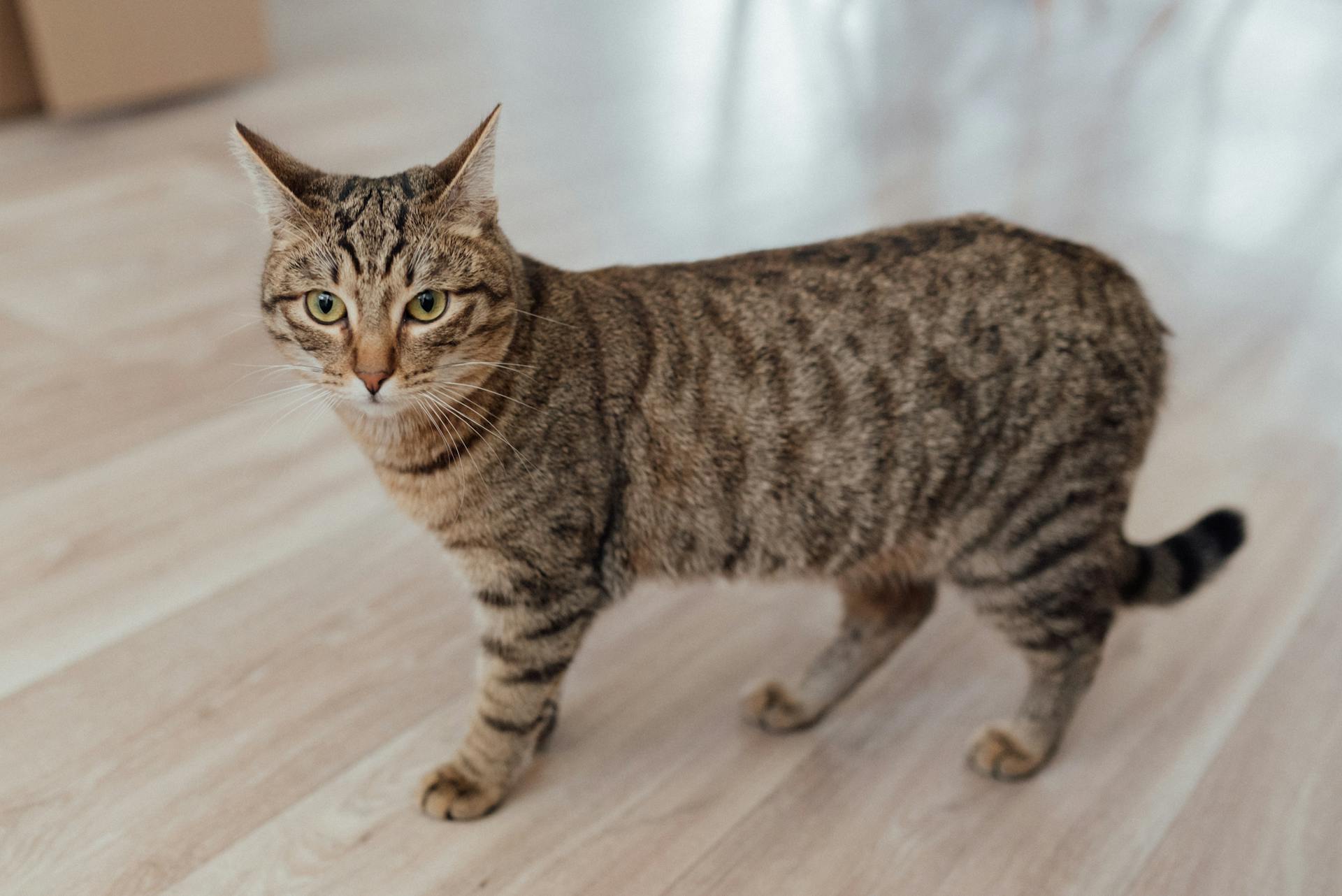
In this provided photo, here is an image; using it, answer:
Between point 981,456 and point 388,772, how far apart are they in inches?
33.5

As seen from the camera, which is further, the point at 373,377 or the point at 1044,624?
the point at 1044,624

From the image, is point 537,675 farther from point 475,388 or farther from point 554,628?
point 475,388

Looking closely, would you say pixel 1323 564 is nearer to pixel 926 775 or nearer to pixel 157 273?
pixel 926 775

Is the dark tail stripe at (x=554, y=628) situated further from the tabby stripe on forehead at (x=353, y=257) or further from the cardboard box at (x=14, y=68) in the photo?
the cardboard box at (x=14, y=68)

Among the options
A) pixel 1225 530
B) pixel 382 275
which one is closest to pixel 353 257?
pixel 382 275

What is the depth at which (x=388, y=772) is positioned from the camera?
4.91 ft

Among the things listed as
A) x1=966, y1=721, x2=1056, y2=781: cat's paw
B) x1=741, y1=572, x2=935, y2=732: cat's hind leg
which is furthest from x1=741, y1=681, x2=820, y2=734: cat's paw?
x1=966, y1=721, x2=1056, y2=781: cat's paw

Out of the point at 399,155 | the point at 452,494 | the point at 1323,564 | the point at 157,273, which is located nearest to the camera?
the point at 452,494

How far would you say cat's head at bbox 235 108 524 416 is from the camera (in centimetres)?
119

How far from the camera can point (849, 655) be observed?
5.38ft

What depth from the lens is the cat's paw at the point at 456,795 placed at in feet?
4.68

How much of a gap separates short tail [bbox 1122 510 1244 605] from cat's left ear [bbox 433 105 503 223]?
951mm

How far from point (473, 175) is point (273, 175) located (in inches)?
8.0

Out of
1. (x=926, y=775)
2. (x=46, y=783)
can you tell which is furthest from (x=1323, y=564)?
Answer: (x=46, y=783)
